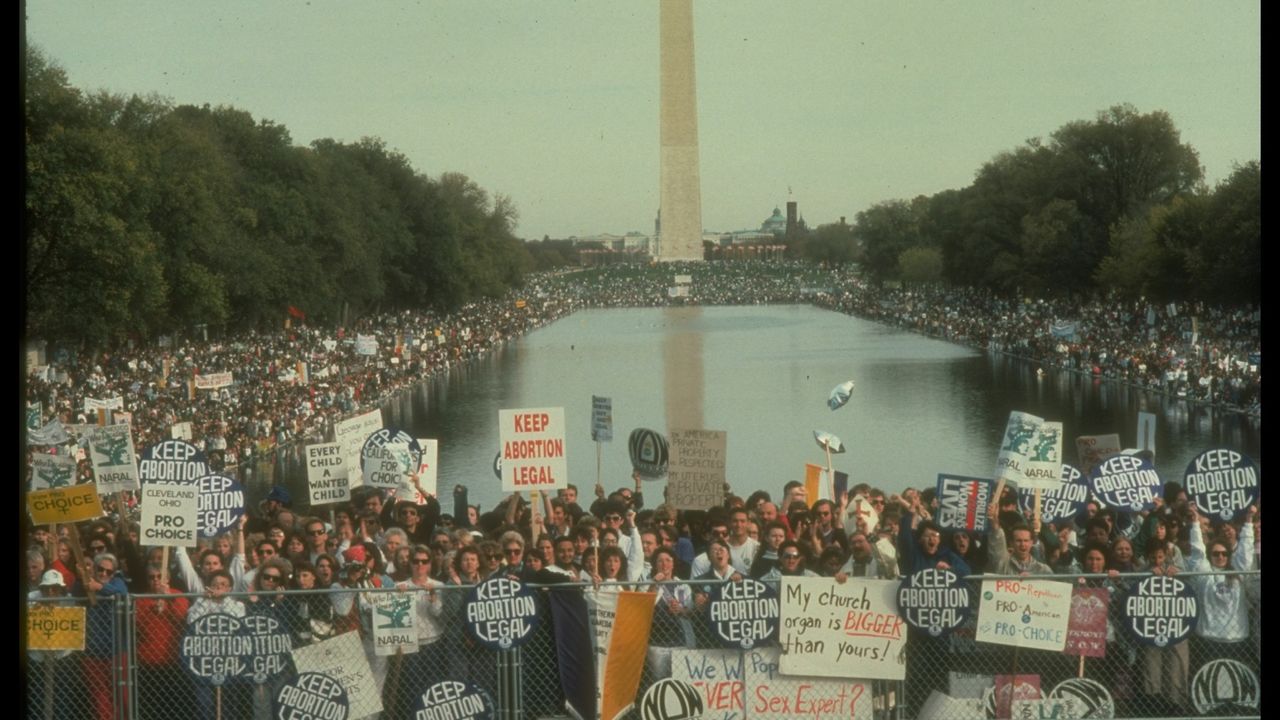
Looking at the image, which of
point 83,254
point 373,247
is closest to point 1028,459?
point 83,254

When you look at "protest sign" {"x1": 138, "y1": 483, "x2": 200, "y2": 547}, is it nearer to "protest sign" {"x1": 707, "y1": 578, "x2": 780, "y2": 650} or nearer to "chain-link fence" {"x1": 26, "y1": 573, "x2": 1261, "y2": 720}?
"chain-link fence" {"x1": 26, "y1": 573, "x2": 1261, "y2": 720}

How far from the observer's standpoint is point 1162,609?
10.4 m

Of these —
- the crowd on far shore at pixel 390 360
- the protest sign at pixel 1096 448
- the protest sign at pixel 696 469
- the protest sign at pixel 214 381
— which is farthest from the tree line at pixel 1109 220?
the protest sign at pixel 696 469

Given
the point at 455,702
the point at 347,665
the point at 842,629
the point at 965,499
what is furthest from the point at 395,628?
the point at 965,499

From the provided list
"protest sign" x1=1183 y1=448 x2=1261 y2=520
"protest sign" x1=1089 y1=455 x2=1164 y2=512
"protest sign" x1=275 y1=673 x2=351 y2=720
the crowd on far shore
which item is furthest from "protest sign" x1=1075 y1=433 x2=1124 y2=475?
"protest sign" x1=275 y1=673 x2=351 y2=720

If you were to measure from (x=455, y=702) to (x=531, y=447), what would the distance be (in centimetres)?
342

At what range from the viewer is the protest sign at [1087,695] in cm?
1051

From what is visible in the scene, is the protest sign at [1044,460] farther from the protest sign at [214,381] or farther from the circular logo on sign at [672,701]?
the protest sign at [214,381]

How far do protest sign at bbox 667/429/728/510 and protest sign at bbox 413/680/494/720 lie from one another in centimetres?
499

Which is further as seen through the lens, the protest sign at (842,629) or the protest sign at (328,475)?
the protest sign at (328,475)

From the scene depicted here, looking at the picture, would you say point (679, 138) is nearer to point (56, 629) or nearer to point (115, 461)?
point (115, 461)

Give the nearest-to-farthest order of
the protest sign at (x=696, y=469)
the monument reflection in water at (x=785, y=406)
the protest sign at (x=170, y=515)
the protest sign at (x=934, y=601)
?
the protest sign at (x=934, y=601)
the protest sign at (x=170, y=515)
the protest sign at (x=696, y=469)
the monument reflection in water at (x=785, y=406)

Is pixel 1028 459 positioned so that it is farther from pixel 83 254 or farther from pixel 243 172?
pixel 243 172

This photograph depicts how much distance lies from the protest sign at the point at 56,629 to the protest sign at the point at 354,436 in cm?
793
